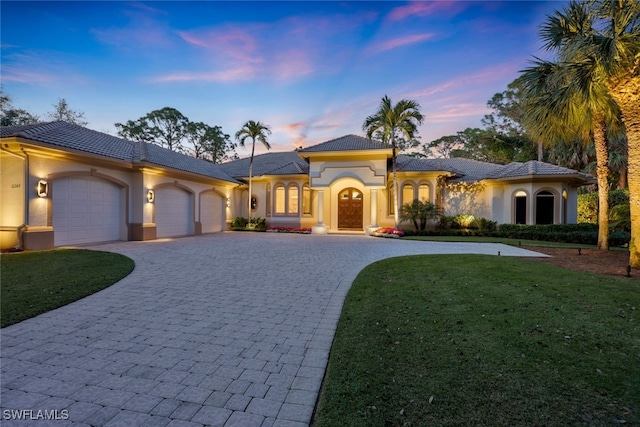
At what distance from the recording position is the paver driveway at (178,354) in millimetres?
2375

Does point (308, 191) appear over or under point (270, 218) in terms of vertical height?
over

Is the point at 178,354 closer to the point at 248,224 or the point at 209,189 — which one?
the point at 209,189

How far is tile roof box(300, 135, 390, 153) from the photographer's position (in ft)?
58.2

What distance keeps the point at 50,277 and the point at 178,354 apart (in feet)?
18.0

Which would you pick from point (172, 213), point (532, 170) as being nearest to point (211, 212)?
point (172, 213)

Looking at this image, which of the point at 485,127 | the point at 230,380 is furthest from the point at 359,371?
the point at 485,127

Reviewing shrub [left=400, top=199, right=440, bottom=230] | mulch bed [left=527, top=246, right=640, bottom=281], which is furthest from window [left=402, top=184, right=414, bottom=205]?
mulch bed [left=527, top=246, right=640, bottom=281]

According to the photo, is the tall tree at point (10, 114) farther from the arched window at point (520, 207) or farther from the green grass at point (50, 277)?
the arched window at point (520, 207)

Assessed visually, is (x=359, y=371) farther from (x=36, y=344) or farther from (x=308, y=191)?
(x=308, y=191)

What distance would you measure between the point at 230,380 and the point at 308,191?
18412 mm

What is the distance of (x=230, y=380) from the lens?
2.80 meters

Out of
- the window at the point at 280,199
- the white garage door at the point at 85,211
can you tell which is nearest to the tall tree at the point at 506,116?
the window at the point at 280,199

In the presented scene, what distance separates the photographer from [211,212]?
1944cm

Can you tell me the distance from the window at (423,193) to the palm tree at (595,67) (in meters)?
9.89
